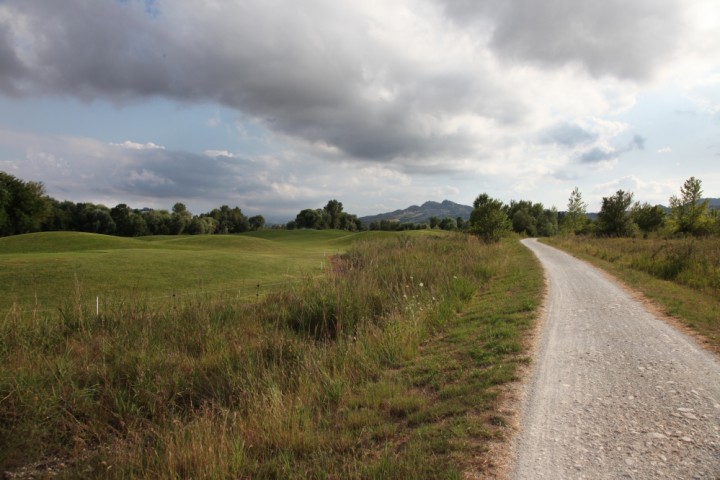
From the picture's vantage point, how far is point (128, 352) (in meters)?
7.07

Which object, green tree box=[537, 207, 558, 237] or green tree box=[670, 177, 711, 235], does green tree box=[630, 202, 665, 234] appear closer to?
green tree box=[670, 177, 711, 235]

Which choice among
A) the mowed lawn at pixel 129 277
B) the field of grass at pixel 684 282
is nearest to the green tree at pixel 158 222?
the mowed lawn at pixel 129 277

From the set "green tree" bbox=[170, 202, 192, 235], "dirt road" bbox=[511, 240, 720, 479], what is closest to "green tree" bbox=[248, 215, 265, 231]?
"green tree" bbox=[170, 202, 192, 235]

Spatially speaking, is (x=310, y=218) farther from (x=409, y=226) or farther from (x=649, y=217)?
(x=649, y=217)

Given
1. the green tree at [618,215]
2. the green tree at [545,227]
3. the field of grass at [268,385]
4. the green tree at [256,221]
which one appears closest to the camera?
the field of grass at [268,385]

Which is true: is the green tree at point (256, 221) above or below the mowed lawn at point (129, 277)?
above

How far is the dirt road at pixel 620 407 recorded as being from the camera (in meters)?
3.39

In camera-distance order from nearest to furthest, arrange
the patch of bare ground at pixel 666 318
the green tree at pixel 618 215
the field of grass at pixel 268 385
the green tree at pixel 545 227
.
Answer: the field of grass at pixel 268 385
the patch of bare ground at pixel 666 318
the green tree at pixel 618 215
the green tree at pixel 545 227

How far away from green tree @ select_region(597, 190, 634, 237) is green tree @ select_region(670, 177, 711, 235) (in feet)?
16.8

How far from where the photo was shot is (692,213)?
4494cm

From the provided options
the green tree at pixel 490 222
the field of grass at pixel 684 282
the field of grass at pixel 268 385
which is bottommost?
the field of grass at pixel 268 385

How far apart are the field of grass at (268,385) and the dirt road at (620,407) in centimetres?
56

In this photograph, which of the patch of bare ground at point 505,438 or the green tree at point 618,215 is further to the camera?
the green tree at point 618,215

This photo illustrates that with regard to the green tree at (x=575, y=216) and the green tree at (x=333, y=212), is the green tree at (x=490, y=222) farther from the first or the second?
the green tree at (x=333, y=212)
